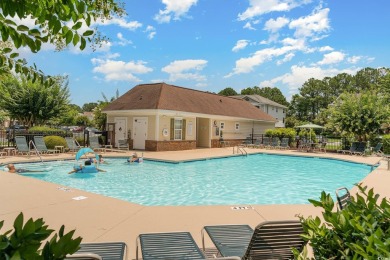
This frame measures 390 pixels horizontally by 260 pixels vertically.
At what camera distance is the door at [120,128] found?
998 inches

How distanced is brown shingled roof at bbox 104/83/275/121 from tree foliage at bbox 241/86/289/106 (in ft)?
167

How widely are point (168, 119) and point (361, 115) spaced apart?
1561cm

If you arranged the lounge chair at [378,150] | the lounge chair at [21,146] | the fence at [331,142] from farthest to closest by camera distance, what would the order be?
the fence at [331,142]
the lounge chair at [378,150]
the lounge chair at [21,146]

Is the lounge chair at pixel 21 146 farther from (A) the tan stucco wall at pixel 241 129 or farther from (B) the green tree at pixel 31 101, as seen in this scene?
(A) the tan stucco wall at pixel 241 129

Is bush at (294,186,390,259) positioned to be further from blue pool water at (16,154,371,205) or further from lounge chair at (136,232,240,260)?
blue pool water at (16,154,371,205)

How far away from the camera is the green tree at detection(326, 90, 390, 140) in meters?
24.2

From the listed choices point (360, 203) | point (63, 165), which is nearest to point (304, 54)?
point (63, 165)

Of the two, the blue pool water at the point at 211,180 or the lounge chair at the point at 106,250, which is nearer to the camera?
the lounge chair at the point at 106,250

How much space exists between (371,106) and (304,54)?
22.2 feet

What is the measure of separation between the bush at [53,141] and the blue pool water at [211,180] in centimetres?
374

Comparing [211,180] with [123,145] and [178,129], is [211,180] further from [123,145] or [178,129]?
[178,129]

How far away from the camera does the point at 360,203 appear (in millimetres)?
2428

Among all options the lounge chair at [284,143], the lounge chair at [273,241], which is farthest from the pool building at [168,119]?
the lounge chair at [273,241]

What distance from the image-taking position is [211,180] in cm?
1398
